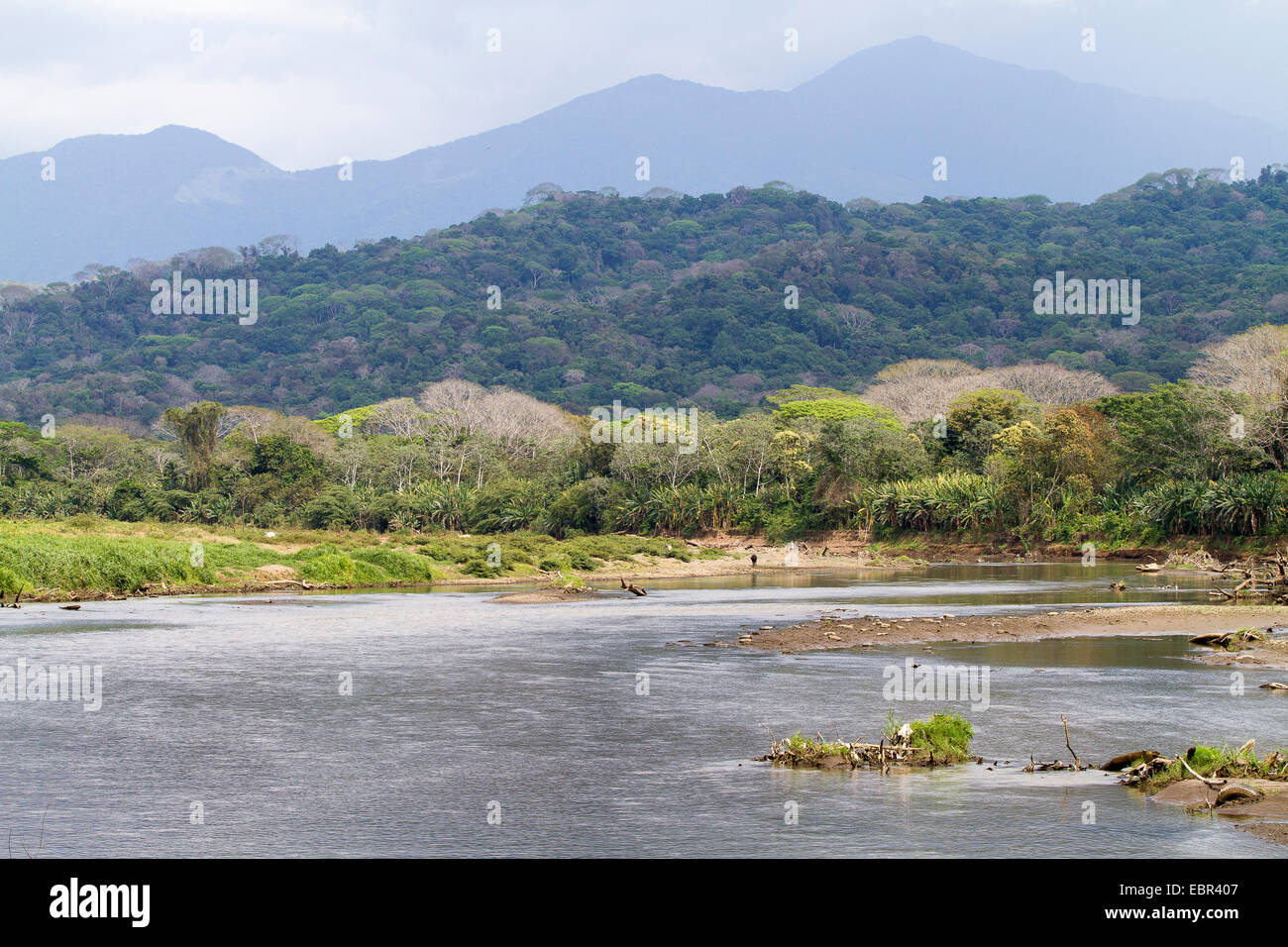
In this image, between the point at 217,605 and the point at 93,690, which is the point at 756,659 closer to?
the point at 93,690

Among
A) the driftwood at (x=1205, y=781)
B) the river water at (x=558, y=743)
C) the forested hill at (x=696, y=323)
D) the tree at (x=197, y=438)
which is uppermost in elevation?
the forested hill at (x=696, y=323)

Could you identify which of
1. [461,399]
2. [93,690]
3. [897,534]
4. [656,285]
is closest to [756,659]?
[93,690]

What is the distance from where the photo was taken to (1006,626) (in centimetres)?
2920

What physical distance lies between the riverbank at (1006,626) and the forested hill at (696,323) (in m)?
99.5

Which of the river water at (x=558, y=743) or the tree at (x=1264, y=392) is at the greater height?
the tree at (x=1264, y=392)

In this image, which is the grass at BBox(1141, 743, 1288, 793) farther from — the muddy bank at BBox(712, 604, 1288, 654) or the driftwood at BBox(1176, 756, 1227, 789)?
the muddy bank at BBox(712, 604, 1288, 654)

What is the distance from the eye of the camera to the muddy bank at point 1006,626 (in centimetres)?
2780

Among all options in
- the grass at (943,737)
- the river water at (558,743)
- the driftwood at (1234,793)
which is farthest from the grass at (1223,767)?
the grass at (943,737)

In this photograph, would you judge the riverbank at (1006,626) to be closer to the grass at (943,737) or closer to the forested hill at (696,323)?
the grass at (943,737)

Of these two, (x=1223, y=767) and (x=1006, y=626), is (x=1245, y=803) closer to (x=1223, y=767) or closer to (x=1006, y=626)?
(x=1223, y=767)

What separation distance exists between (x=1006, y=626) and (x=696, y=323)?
14080cm

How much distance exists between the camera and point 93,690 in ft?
71.2

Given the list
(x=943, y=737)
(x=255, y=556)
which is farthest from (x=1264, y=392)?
(x=943, y=737)
